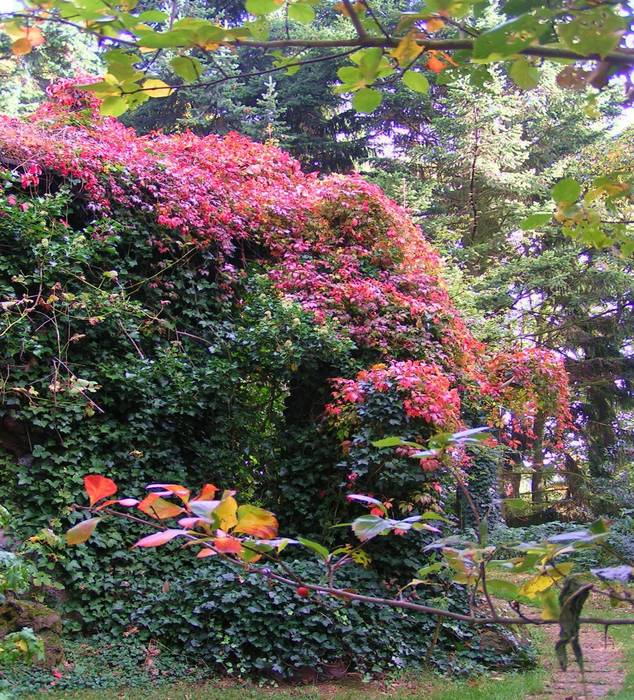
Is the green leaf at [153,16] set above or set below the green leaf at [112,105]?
above

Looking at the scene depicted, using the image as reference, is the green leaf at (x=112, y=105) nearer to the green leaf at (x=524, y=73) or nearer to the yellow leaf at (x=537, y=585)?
the green leaf at (x=524, y=73)

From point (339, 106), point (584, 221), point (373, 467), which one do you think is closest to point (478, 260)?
point (339, 106)

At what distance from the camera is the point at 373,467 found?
18.3ft

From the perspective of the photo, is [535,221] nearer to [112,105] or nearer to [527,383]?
[112,105]

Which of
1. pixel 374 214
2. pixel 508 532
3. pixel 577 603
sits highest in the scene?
pixel 374 214

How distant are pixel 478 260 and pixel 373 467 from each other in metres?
10.5

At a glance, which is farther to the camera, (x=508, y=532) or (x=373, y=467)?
(x=508, y=532)

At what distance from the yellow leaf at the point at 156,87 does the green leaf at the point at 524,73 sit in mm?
704

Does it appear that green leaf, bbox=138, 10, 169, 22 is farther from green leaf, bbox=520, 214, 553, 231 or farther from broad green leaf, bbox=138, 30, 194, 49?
green leaf, bbox=520, 214, 553, 231

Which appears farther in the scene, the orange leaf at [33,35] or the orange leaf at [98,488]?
the orange leaf at [33,35]

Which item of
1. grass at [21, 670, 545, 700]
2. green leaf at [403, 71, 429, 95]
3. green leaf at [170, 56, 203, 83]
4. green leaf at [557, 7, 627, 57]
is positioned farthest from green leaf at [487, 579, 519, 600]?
grass at [21, 670, 545, 700]

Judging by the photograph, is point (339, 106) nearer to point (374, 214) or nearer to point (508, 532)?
point (374, 214)

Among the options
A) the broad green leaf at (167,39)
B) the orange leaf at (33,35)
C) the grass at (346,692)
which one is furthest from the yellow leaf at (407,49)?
the grass at (346,692)

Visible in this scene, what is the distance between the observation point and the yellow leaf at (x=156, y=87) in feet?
4.26
